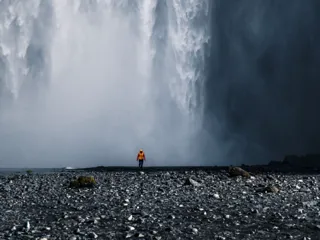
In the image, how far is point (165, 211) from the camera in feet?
57.7

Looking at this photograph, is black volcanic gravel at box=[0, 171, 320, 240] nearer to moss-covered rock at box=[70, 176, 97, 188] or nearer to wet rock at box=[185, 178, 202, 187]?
wet rock at box=[185, 178, 202, 187]

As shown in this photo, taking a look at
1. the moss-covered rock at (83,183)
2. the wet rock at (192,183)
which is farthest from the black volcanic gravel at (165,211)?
the moss-covered rock at (83,183)

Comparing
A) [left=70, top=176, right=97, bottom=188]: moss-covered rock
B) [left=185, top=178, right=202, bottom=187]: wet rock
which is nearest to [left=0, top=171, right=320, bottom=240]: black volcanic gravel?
[left=185, top=178, right=202, bottom=187]: wet rock

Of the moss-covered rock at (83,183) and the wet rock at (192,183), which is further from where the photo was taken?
the moss-covered rock at (83,183)

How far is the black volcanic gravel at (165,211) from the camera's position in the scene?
14172 mm

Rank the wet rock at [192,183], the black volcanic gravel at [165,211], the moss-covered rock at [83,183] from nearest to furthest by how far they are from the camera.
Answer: the black volcanic gravel at [165,211] < the wet rock at [192,183] < the moss-covered rock at [83,183]

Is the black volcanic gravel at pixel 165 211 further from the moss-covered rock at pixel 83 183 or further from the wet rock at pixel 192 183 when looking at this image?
the moss-covered rock at pixel 83 183

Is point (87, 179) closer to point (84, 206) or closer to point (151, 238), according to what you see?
point (84, 206)

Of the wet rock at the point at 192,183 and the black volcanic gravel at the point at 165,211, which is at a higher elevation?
the wet rock at the point at 192,183

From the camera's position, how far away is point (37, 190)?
25.7m

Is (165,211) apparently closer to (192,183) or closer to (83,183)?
(192,183)

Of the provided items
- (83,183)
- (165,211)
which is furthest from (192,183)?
(165,211)

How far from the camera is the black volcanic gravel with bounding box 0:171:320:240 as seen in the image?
1417cm

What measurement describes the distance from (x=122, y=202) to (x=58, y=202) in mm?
3074
